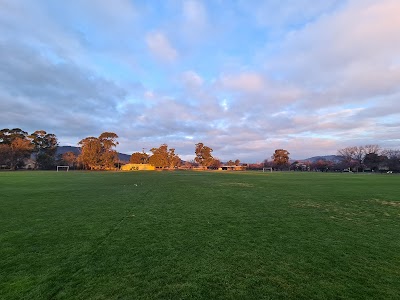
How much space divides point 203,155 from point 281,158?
28.3 meters

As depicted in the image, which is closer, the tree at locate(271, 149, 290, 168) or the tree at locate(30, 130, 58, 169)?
the tree at locate(30, 130, 58, 169)

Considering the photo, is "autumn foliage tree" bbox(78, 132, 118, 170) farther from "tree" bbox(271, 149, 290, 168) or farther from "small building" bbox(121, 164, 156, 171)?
"tree" bbox(271, 149, 290, 168)

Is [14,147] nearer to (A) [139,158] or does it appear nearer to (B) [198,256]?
(A) [139,158]

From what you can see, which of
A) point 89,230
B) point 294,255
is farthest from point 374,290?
point 89,230

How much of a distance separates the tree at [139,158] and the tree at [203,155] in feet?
60.9

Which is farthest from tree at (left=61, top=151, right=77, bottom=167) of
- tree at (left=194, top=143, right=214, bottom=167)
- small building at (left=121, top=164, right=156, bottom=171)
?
tree at (left=194, top=143, right=214, bottom=167)

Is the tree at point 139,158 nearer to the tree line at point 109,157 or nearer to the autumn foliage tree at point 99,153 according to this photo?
the tree line at point 109,157

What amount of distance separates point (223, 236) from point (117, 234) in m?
2.16

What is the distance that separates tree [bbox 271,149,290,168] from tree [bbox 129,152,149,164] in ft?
154

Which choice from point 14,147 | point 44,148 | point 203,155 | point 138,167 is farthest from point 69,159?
point 203,155

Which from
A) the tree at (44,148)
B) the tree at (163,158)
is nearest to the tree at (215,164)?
the tree at (163,158)

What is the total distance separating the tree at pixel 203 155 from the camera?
318ft

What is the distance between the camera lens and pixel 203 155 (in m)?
97.3

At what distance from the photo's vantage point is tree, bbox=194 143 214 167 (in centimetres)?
9698
